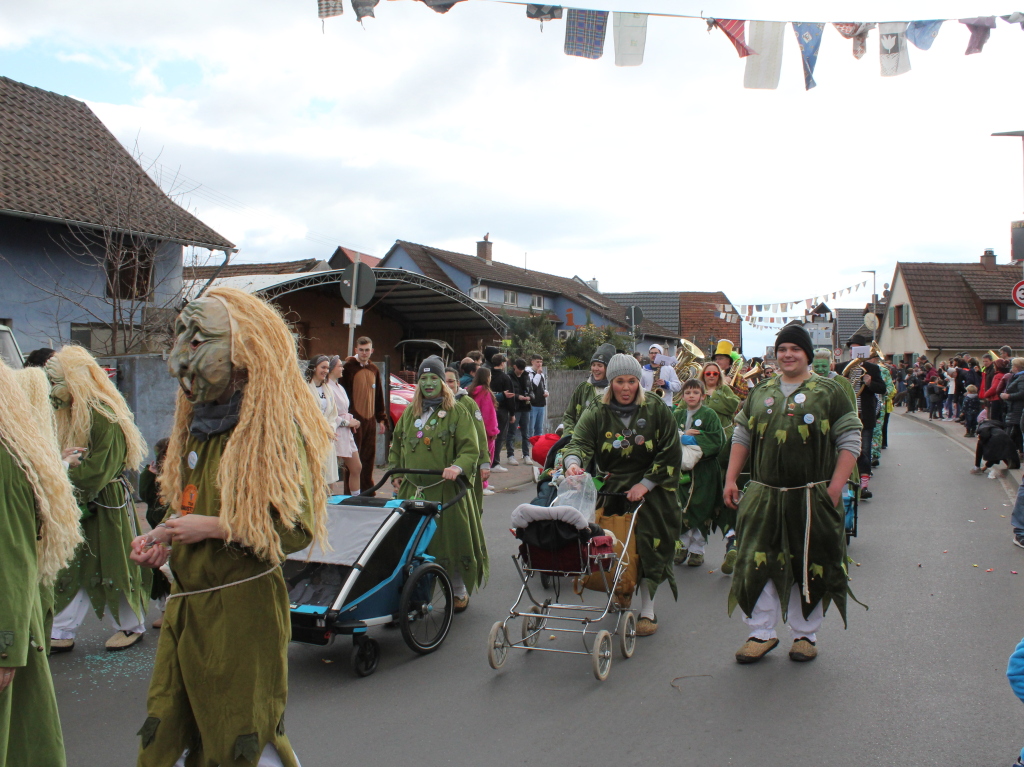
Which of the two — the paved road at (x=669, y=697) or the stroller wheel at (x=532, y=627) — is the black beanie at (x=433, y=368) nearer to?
the paved road at (x=669, y=697)

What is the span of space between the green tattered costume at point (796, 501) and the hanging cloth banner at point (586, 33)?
21.2 ft

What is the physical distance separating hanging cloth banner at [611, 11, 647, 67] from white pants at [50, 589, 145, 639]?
8.07 metres

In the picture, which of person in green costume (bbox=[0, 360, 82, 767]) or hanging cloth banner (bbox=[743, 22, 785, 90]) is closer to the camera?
person in green costume (bbox=[0, 360, 82, 767])

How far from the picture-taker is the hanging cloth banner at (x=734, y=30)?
1041cm

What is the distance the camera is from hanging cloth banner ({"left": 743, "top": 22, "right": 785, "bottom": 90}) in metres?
10.5

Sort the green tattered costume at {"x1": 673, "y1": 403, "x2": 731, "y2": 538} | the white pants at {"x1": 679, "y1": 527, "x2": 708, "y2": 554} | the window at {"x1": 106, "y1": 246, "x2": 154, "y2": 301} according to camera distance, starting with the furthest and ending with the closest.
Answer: the window at {"x1": 106, "y1": 246, "x2": 154, "y2": 301} < the white pants at {"x1": 679, "y1": 527, "x2": 708, "y2": 554} < the green tattered costume at {"x1": 673, "y1": 403, "x2": 731, "y2": 538}

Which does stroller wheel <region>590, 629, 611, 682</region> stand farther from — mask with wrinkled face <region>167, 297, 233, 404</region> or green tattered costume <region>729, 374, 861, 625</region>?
mask with wrinkled face <region>167, 297, 233, 404</region>

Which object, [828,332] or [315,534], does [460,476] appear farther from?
[828,332]

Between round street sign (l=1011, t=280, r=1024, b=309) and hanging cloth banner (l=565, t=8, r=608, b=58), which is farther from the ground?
hanging cloth banner (l=565, t=8, r=608, b=58)

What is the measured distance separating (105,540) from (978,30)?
1108 cm

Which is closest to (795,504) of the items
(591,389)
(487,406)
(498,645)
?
(498,645)

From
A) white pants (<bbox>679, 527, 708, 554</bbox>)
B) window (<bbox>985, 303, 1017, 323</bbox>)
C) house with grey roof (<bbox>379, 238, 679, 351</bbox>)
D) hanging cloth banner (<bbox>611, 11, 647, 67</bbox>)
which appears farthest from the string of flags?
window (<bbox>985, 303, 1017, 323</bbox>)

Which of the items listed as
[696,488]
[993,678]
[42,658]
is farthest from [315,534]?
[696,488]

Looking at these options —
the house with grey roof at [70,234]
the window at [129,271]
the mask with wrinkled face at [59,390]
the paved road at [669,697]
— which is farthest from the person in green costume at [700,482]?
the house with grey roof at [70,234]
